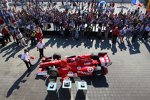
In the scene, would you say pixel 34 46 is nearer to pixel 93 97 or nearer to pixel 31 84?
pixel 31 84

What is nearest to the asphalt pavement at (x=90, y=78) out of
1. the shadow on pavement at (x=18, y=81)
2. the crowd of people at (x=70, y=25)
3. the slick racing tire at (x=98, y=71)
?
the shadow on pavement at (x=18, y=81)

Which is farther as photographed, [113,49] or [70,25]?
[70,25]

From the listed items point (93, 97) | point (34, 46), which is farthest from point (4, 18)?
point (93, 97)

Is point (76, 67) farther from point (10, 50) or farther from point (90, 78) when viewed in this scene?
point (10, 50)

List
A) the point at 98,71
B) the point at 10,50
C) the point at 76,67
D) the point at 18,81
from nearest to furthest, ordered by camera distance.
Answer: the point at 98,71
the point at 18,81
the point at 76,67
the point at 10,50

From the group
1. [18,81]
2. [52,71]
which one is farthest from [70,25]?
[18,81]

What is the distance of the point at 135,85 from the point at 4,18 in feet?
50.7

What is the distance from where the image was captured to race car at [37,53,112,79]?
11.9 meters

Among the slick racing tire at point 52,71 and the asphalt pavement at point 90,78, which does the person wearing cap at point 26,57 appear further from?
the slick racing tire at point 52,71

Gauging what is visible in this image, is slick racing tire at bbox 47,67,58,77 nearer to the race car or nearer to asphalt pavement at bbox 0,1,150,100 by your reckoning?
the race car

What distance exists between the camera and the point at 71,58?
12711mm

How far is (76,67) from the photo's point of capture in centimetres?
1206

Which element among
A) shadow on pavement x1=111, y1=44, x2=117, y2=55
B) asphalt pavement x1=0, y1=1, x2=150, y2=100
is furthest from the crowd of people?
asphalt pavement x1=0, y1=1, x2=150, y2=100

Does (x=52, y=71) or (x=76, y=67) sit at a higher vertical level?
(x=76, y=67)
